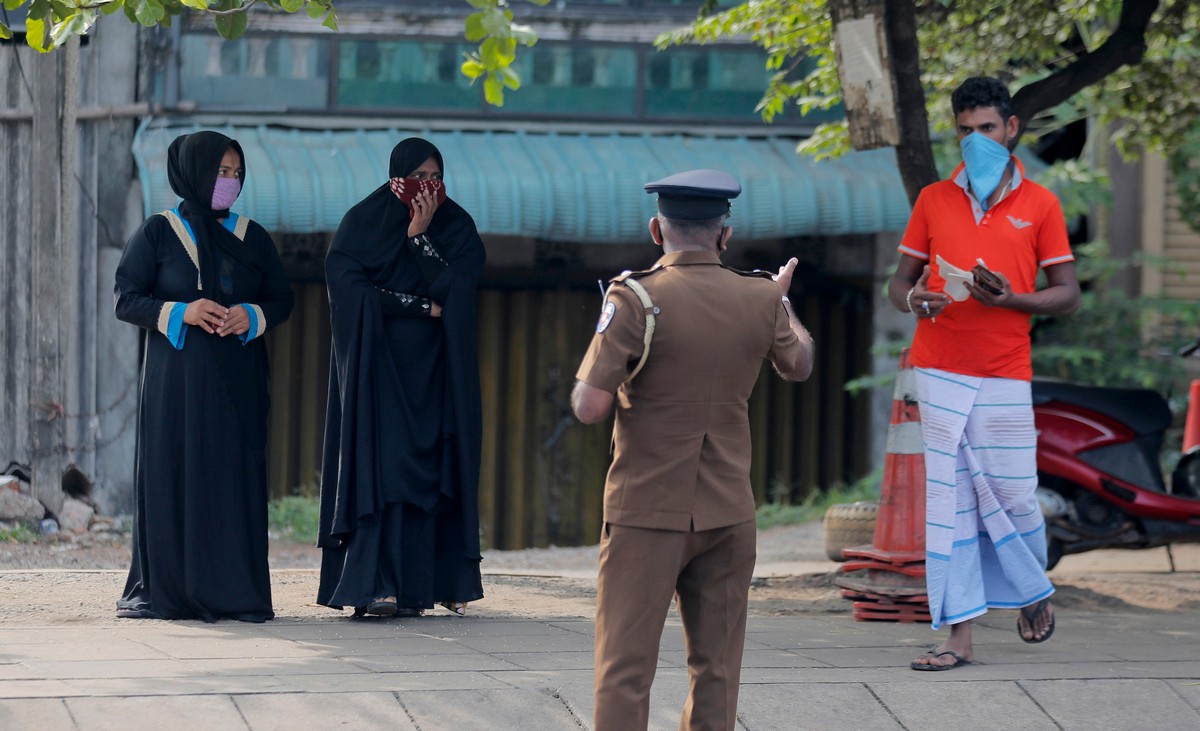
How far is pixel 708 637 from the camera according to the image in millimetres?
3834

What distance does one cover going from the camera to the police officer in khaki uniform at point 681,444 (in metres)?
3.71

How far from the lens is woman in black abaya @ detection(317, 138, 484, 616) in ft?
19.2

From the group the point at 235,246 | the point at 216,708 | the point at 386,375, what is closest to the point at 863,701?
the point at 216,708

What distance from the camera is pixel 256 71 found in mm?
10695

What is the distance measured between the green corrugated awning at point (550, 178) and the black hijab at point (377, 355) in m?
3.95

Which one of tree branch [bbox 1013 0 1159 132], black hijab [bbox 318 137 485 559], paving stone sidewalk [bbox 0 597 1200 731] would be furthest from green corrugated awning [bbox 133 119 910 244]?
paving stone sidewalk [bbox 0 597 1200 731]

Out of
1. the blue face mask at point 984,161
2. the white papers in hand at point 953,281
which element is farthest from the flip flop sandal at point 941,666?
the blue face mask at point 984,161

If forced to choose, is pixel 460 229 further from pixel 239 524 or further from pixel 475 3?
pixel 475 3

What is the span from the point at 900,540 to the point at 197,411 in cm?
288

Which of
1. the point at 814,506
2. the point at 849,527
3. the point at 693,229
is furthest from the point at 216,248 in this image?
the point at 814,506

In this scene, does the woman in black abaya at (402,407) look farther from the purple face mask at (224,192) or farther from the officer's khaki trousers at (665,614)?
the officer's khaki trousers at (665,614)

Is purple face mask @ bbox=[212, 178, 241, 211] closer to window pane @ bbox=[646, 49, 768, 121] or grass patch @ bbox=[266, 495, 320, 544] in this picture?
grass patch @ bbox=[266, 495, 320, 544]

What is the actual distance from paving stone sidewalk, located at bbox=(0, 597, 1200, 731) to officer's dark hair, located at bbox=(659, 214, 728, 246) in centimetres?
142

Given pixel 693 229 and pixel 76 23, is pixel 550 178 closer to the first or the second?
pixel 76 23
